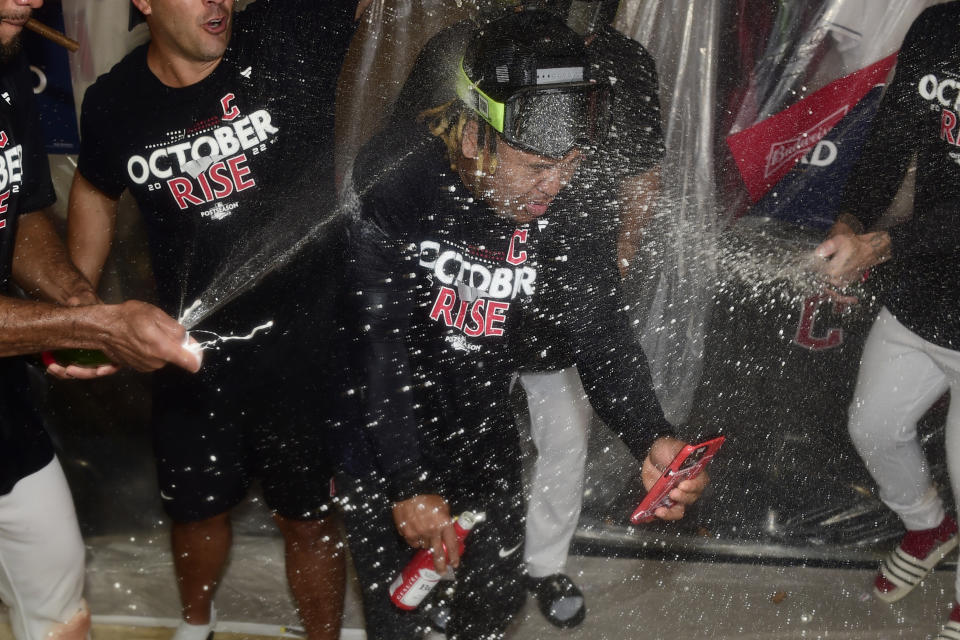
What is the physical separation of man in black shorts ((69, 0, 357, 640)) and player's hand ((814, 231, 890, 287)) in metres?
0.88

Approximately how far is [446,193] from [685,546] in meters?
0.83

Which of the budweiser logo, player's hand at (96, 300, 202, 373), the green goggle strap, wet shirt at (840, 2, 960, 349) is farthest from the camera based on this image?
the budweiser logo

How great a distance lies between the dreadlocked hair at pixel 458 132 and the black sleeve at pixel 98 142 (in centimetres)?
45

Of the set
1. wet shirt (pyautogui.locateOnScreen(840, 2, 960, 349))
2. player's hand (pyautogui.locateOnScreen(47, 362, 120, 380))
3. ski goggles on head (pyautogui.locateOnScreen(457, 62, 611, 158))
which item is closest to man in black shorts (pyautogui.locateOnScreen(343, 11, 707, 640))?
ski goggles on head (pyautogui.locateOnScreen(457, 62, 611, 158))

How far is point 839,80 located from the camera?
1356 millimetres

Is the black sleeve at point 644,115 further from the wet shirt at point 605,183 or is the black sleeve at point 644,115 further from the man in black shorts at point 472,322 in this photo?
the man in black shorts at point 472,322

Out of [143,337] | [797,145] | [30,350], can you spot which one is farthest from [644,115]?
[30,350]

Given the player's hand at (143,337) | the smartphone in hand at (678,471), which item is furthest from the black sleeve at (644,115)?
the player's hand at (143,337)

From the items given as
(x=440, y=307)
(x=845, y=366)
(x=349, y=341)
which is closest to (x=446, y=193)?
(x=440, y=307)

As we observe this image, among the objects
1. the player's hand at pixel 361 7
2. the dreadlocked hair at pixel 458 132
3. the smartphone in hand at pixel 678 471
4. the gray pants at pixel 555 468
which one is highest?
the player's hand at pixel 361 7

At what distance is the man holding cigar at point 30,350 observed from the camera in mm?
957

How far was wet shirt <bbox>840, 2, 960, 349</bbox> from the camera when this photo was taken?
114 centimetres

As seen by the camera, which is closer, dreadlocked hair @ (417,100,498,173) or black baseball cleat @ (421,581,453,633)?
dreadlocked hair @ (417,100,498,173)

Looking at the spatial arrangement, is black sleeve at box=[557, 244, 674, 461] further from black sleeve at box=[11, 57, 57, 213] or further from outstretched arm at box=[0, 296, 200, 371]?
black sleeve at box=[11, 57, 57, 213]
